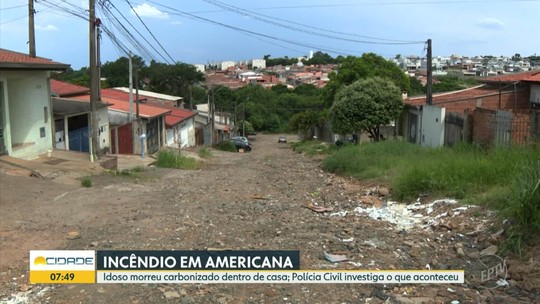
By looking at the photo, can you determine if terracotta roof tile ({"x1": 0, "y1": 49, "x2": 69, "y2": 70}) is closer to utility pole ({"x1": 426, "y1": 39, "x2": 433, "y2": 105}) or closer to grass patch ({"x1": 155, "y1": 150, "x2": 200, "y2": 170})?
grass patch ({"x1": 155, "y1": 150, "x2": 200, "y2": 170})

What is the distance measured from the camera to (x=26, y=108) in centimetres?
1788

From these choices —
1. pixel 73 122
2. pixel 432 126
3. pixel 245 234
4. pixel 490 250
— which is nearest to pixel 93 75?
pixel 73 122

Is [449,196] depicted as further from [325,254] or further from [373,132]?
[373,132]

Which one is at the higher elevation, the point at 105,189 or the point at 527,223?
the point at 527,223

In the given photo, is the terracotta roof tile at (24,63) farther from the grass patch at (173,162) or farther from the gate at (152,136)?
the gate at (152,136)

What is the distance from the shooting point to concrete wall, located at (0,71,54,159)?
1722cm

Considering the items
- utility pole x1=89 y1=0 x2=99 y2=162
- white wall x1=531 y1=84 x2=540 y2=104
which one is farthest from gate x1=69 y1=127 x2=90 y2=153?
white wall x1=531 y1=84 x2=540 y2=104

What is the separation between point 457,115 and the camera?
16719 mm

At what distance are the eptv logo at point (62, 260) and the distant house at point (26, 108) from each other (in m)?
12.2

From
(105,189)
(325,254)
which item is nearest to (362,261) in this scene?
(325,254)

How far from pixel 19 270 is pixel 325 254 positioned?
3.72 m

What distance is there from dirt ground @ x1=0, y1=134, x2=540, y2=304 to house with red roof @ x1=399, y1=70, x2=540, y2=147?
4188mm

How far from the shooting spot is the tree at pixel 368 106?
2500 centimetres

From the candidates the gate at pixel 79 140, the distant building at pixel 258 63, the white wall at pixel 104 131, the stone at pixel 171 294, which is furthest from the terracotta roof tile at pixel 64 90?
the distant building at pixel 258 63
